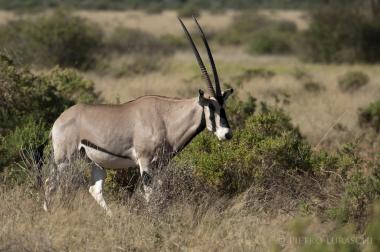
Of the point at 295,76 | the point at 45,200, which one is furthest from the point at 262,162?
the point at 295,76

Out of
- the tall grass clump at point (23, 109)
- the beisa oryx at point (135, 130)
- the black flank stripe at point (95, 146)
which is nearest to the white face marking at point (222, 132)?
the beisa oryx at point (135, 130)

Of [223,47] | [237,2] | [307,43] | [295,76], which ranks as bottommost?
[237,2]

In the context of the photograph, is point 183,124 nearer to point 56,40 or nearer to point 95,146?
point 95,146

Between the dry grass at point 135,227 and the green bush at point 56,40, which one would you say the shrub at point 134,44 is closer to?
the green bush at point 56,40

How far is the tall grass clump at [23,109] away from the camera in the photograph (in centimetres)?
934

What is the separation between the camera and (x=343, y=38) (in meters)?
31.1

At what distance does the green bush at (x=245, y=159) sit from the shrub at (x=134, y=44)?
65.1 ft

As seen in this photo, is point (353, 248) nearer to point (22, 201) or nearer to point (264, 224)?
point (264, 224)

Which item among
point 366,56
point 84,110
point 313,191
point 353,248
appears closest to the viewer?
point 353,248

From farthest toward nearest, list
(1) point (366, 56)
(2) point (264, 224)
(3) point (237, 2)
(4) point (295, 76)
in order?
(3) point (237, 2) < (1) point (366, 56) < (4) point (295, 76) < (2) point (264, 224)

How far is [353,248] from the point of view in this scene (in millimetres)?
5848

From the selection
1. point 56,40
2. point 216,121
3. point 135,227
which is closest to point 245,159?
point 216,121

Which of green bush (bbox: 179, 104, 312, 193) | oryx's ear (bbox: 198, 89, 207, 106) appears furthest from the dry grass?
oryx's ear (bbox: 198, 89, 207, 106)

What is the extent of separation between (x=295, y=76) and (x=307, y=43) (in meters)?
9.75
